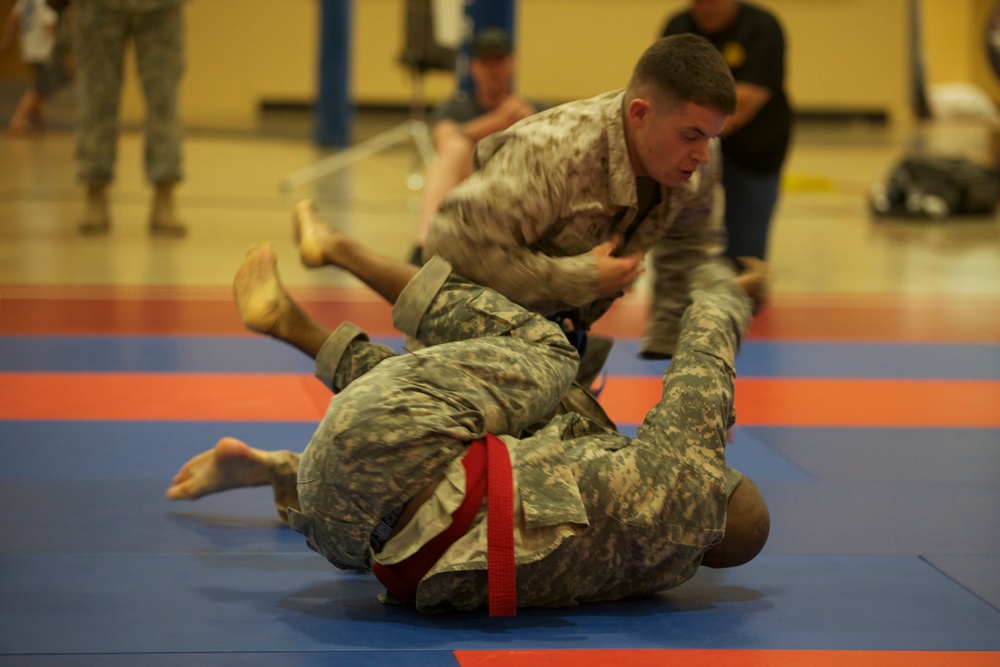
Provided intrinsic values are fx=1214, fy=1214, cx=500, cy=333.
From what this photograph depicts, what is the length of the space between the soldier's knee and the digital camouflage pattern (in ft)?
0.15

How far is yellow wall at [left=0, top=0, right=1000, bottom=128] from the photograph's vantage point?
52.6 feet

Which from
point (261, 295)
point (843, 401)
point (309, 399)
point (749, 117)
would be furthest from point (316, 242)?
point (749, 117)

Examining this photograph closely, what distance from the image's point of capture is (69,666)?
2.11 metres

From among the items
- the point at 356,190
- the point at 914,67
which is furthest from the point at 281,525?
the point at 914,67

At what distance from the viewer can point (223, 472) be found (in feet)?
9.51

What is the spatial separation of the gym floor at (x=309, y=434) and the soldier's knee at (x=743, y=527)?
0.10 m

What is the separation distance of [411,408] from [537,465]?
27cm

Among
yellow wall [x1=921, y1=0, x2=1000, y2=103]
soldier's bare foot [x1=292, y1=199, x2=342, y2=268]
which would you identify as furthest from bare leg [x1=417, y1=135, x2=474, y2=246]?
yellow wall [x1=921, y1=0, x2=1000, y2=103]

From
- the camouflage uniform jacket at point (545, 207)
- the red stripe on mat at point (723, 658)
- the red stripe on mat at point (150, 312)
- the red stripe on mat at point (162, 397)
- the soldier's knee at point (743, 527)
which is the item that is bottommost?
the red stripe on mat at point (150, 312)

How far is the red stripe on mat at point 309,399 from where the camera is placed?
3.83m

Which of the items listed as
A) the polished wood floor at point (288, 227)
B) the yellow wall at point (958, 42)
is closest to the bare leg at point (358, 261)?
the polished wood floor at point (288, 227)

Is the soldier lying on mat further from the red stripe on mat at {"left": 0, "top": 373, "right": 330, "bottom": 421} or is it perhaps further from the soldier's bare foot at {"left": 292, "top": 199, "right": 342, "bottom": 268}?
the red stripe on mat at {"left": 0, "top": 373, "right": 330, "bottom": 421}

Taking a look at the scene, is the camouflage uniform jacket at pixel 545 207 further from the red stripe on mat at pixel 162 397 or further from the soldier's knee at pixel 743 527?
the red stripe on mat at pixel 162 397

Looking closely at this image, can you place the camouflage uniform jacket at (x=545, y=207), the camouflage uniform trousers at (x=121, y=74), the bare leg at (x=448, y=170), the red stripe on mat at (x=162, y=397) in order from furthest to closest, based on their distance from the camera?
the camouflage uniform trousers at (x=121, y=74), the bare leg at (x=448, y=170), the red stripe on mat at (x=162, y=397), the camouflage uniform jacket at (x=545, y=207)
